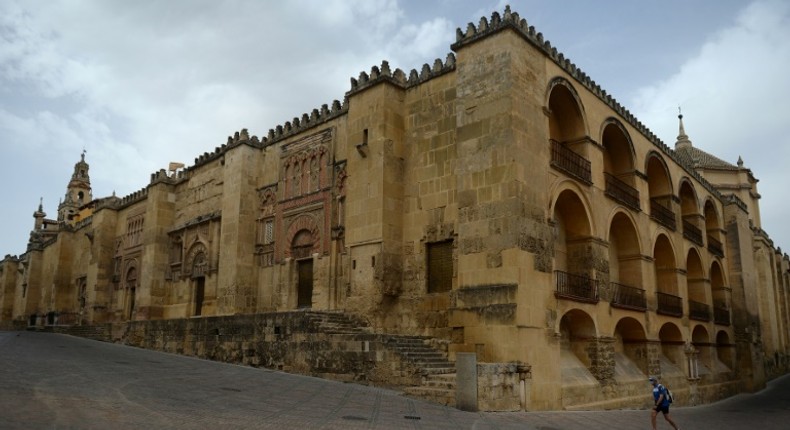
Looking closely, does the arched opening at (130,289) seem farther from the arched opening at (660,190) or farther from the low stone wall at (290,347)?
the arched opening at (660,190)

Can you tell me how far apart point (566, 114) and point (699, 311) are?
1073 cm

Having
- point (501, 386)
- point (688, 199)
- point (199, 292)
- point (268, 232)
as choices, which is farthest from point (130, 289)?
point (688, 199)

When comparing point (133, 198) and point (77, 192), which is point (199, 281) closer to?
point (133, 198)

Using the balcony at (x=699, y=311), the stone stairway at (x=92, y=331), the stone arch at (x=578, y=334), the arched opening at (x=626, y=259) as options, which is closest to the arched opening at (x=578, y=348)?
the stone arch at (x=578, y=334)

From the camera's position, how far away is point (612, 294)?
16.7 metres

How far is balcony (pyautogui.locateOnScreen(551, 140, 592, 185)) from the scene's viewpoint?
15.4 m

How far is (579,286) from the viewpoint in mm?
15688

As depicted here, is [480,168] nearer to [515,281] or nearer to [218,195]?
[515,281]

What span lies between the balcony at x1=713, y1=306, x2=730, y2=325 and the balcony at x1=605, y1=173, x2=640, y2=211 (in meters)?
8.76

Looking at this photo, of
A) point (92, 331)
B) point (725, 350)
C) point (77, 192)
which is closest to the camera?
point (725, 350)

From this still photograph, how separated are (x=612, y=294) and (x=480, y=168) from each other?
5.89m

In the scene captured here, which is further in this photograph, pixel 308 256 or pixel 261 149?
pixel 261 149

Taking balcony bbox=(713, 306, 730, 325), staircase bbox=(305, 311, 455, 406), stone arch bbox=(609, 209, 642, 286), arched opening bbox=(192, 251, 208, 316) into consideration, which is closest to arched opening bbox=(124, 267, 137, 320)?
arched opening bbox=(192, 251, 208, 316)

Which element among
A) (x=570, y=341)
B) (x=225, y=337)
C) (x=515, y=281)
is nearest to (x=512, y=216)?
(x=515, y=281)
